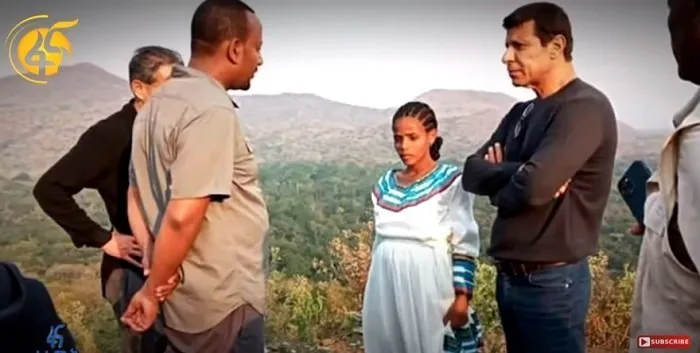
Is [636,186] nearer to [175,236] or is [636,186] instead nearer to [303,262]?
[175,236]

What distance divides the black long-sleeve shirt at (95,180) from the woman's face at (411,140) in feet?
2.92

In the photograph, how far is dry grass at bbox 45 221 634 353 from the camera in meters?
2.96

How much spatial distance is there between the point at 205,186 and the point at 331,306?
4.69ft

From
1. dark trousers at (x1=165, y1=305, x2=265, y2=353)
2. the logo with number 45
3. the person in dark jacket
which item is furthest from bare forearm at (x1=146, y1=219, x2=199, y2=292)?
the logo with number 45

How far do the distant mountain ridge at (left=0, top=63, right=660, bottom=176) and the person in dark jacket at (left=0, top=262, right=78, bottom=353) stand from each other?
2.06m

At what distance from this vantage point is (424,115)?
2.88m

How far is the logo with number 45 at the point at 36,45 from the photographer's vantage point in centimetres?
300

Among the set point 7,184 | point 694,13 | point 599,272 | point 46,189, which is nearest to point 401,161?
point 599,272

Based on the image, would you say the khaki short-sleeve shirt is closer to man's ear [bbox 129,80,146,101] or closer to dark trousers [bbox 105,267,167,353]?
dark trousers [bbox 105,267,167,353]

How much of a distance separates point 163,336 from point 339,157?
130cm

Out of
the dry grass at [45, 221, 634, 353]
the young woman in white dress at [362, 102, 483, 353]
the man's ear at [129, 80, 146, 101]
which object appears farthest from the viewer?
the dry grass at [45, 221, 634, 353]

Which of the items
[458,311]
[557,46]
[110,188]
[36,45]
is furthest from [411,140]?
[36,45]

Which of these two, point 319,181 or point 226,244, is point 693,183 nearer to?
point 226,244

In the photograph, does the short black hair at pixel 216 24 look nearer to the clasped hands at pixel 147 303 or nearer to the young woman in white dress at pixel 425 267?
the clasped hands at pixel 147 303
